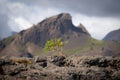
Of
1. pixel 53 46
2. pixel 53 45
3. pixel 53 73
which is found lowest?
pixel 53 73

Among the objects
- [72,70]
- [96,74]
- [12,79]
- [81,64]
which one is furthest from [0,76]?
[81,64]

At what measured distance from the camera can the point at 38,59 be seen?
4859 cm

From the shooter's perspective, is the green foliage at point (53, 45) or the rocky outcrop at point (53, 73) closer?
the rocky outcrop at point (53, 73)

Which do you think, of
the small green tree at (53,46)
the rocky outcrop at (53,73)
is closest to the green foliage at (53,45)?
the small green tree at (53,46)

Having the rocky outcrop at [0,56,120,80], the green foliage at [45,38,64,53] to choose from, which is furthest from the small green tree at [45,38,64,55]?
the rocky outcrop at [0,56,120,80]

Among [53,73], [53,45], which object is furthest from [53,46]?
[53,73]

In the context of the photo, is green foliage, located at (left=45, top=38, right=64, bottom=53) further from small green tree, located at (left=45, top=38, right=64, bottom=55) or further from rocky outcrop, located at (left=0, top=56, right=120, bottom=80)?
rocky outcrop, located at (left=0, top=56, right=120, bottom=80)

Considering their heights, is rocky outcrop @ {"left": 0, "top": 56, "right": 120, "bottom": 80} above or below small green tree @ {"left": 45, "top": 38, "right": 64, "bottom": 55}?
below

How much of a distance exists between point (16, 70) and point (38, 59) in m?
13.0

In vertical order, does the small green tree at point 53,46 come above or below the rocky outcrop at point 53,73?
→ above

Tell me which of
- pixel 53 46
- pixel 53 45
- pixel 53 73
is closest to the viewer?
pixel 53 73

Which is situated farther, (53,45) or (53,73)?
(53,45)

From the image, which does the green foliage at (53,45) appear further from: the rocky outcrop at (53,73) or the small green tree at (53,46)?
the rocky outcrop at (53,73)

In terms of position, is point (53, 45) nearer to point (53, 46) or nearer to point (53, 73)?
point (53, 46)
